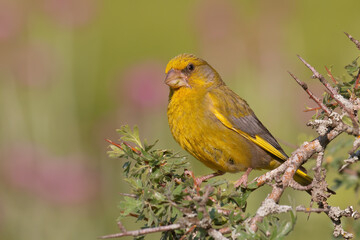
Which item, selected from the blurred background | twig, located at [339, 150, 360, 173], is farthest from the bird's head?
twig, located at [339, 150, 360, 173]

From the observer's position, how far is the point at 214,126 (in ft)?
13.0

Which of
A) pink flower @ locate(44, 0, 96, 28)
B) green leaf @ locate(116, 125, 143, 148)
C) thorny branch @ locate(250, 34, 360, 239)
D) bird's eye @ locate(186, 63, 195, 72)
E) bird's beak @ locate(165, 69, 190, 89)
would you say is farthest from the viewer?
pink flower @ locate(44, 0, 96, 28)

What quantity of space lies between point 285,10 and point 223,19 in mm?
644

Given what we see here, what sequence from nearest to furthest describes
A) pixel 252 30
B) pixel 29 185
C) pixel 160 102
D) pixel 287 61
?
pixel 29 185 < pixel 160 102 < pixel 287 61 < pixel 252 30

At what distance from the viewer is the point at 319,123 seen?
2104 millimetres

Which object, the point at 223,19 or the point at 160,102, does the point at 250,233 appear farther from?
the point at 223,19

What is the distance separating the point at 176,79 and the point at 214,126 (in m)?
0.49

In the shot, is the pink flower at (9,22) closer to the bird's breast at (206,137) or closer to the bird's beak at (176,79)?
the bird's beak at (176,79)

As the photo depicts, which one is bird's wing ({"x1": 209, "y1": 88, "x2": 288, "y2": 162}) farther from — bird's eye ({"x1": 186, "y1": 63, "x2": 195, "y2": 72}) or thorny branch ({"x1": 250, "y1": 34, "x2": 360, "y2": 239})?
thorny branch ({"x1": 250, "y1": 34, "x2": 360, "y2": 239})

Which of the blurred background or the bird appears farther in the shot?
the blurred background

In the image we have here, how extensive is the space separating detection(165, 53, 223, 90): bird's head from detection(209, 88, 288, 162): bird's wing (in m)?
0.17

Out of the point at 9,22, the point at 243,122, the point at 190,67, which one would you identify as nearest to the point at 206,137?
the point at 243,122

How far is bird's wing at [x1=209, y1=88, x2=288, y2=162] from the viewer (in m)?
4.05

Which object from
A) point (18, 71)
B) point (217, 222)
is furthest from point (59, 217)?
point (217, 222)
